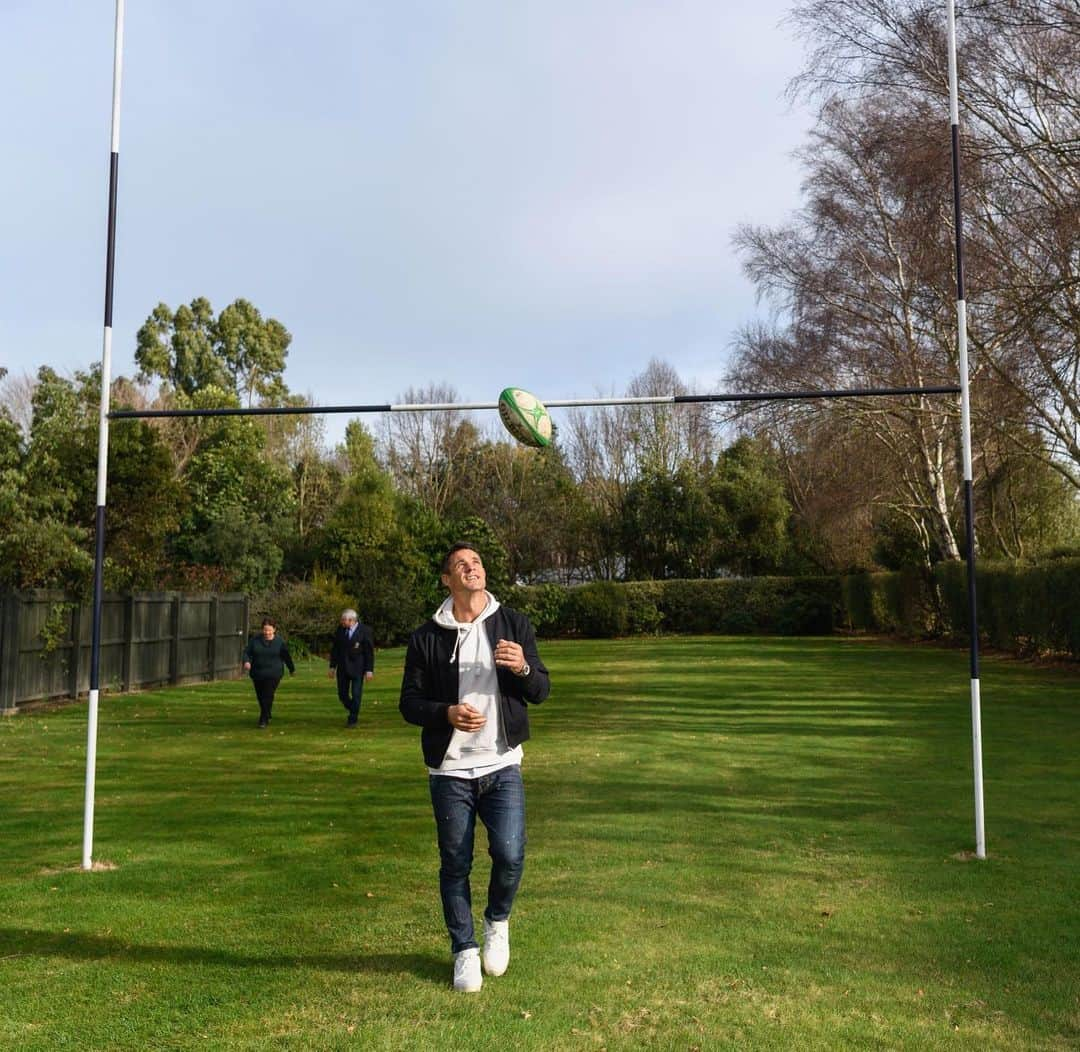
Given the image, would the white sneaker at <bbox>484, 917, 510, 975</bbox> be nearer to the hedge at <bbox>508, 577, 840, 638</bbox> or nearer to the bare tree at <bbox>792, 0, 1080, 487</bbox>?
the bare tree at <bbox>792, 0, 1080, 487</bbox>

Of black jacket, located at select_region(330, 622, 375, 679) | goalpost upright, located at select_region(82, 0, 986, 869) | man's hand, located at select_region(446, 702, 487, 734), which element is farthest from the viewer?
black jacket, located at select_region(330, 622, 375, 679)

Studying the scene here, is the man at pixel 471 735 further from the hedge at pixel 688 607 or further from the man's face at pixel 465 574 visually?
the hedge at pixel 688 607

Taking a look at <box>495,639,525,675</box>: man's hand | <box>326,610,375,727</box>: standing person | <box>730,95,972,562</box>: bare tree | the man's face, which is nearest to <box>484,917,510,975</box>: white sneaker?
<box>495,639,525,675</box>: man's hand

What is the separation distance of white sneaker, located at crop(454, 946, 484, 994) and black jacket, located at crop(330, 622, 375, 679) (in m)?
10.6

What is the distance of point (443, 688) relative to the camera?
4773 millimetres

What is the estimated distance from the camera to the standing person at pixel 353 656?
1514 cm

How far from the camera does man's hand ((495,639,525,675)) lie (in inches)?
181

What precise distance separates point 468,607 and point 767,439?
25.8m

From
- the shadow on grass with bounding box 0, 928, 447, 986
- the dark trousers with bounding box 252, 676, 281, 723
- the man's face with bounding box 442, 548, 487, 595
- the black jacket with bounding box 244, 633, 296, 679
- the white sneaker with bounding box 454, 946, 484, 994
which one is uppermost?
the man's face with bounding box 442, 548, 487, 595

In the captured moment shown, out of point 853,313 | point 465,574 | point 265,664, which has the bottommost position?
point 265,664

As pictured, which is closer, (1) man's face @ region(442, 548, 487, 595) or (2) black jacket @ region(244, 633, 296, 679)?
(1) man's face @ region(442, 548, 487, 595)

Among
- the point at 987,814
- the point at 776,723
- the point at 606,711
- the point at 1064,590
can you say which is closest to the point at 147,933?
the point at 987,814

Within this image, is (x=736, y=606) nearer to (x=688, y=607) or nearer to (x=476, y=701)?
(x=688, y=607)

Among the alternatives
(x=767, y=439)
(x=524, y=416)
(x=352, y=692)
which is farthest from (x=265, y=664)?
(x=767, y=439)
